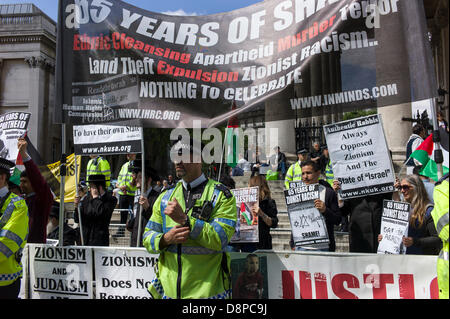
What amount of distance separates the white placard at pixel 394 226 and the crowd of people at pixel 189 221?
0.10 meters

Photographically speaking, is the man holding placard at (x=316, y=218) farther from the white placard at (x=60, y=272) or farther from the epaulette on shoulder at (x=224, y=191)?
the white placard at (x=60, y=272)

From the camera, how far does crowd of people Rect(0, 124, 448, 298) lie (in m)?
3.54

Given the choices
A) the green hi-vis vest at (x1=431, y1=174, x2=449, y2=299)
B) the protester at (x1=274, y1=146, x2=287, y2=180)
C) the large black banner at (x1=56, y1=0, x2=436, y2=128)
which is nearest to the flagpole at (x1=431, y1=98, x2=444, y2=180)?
the large black banner at (x1=56, y1=0, x2=436, y2=128)

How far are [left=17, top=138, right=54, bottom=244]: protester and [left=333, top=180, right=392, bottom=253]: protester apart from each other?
3.86 meters

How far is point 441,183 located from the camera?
3.16 metres

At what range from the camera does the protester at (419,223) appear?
4.59 meters

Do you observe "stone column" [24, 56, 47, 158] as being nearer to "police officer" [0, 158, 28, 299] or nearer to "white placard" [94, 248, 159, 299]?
"white placard" [94, 248, 159, 299]

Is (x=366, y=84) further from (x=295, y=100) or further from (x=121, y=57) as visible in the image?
(x=121, y=57)

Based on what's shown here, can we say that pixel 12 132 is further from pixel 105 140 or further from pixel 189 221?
pixel 189 221

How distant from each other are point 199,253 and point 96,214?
3.33 metres

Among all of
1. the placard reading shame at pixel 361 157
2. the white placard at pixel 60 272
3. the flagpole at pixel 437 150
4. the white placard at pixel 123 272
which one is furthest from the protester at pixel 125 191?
the flagpole at pixel 437 150

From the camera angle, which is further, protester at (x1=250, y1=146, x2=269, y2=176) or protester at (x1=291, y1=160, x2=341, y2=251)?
protester at (x1=250, y1=146, x2=269, y2=176)

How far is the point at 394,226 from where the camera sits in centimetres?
474

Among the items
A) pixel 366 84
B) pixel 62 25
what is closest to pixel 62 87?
pixel 62 25
